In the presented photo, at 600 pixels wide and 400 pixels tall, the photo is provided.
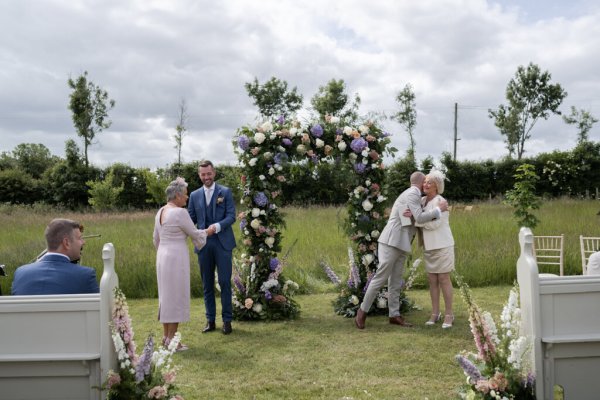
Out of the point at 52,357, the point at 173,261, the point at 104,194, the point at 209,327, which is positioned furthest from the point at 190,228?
the point at 104,194

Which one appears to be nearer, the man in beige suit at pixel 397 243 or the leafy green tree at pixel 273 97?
the man in beige suit at pixel 397 243

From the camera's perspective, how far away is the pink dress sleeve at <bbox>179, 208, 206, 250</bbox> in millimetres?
6083

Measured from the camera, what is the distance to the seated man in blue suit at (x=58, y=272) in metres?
4.06

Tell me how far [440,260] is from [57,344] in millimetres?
4415

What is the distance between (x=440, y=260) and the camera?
6.72 meters

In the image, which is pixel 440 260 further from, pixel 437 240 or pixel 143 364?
pixel 143 364

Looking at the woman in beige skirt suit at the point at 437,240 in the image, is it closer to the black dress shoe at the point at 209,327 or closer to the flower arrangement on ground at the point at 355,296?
the flower arrangement on ground at the point at 355,296

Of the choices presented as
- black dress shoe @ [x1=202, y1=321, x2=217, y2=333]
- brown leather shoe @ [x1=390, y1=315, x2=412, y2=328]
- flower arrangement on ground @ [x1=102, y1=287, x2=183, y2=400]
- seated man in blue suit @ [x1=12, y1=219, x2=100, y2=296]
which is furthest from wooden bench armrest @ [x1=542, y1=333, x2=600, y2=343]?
black dress shoe @ [x1=202, y1=321, x2=217, y2=333]

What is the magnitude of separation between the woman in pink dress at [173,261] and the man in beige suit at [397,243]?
229 centimetres

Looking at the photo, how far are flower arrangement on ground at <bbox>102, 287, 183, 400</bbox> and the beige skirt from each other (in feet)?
12.5

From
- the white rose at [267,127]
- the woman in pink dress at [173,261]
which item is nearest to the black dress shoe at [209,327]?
the woman in pink dress at [173,261]

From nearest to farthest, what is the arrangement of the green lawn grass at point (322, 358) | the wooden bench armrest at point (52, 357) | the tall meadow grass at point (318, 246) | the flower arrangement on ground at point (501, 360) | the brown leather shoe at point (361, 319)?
the wooden bench armrest at point (52, 357) → the flower arrangement on ground at point (501, 360) → the green lawn grass at point (322, 358) → the brown leather shoe at point (361, 319) → the tall meadow grass at point (318, 246)

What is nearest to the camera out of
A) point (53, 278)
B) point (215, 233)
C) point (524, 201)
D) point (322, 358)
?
point (53, 278)

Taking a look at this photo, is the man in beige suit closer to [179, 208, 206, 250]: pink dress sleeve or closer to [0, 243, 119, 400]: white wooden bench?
[179, 208, 206, 250]: pink dress sleeve
